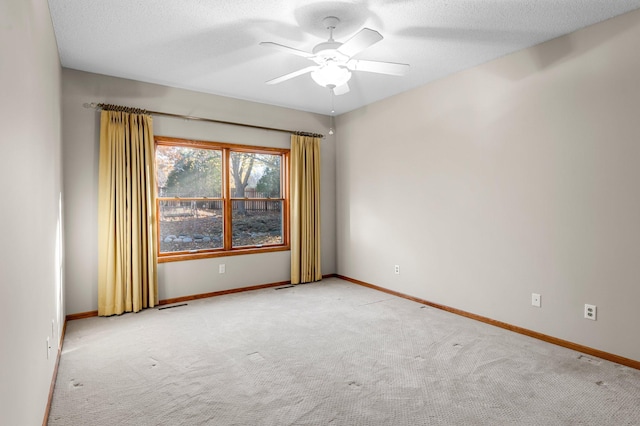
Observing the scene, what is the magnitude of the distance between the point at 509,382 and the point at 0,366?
2811 mm

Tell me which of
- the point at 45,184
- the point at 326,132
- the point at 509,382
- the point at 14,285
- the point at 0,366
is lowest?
the point at 509,382

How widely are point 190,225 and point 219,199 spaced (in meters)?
0.51

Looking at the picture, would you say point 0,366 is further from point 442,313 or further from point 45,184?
point 442,313

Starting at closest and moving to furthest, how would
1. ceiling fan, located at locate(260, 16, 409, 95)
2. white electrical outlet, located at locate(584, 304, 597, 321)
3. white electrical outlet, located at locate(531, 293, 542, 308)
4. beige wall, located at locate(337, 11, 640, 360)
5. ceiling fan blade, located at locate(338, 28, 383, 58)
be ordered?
1. ceiling fan blade, located at locate(338, 28, 383, 58)
2. ceiling fan, located at locate(260, 16, 409, 95)
3. beige wall, located at locate(337, 11, 640, 360)
4. white electrical outlet, located at locate(584, 304, 597, 321)
5. white electrical outlet, located at locate(531, 293, 542, 308)

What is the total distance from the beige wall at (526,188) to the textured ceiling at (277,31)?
330 millimetres

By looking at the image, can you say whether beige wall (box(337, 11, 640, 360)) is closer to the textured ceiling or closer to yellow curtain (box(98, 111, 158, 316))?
the textured ceiling

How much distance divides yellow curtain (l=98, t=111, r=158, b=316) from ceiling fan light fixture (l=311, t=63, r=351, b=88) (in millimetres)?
2430

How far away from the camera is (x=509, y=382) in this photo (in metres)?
2.58

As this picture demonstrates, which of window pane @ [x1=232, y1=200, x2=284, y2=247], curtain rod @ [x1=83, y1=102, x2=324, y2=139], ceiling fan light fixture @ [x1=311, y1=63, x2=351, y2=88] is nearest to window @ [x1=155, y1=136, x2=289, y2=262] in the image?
window pane @ [x1=232, y1=200, x2=284, y2=247]

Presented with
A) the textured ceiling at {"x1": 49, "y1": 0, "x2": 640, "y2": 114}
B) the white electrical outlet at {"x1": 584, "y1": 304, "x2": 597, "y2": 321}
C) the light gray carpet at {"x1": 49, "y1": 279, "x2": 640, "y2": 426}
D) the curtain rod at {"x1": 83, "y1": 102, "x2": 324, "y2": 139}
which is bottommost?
the light gray carpet at {"x1": 49, "y1": 279, "x2": 640, "y2": 426}

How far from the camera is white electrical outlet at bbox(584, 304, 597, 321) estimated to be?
10.0ft

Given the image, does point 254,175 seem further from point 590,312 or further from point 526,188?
point 590,312

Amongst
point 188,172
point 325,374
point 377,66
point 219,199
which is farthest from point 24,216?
point 219,199

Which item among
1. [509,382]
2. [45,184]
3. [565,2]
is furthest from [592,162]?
[45,184]
